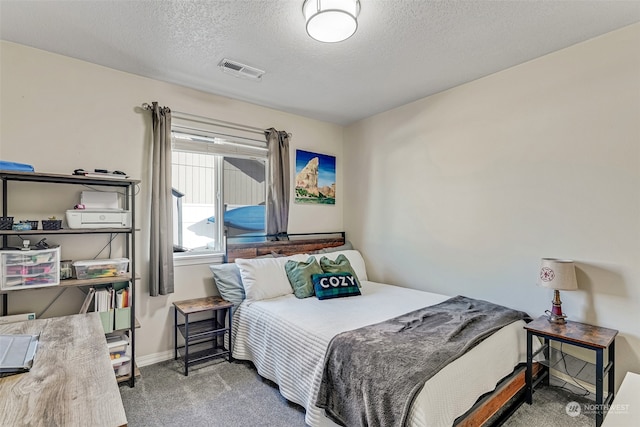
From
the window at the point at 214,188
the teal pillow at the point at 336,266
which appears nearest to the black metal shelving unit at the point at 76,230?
the window at the point at 214,188

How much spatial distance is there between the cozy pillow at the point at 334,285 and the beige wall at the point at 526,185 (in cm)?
85

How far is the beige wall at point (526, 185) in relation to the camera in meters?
2.17

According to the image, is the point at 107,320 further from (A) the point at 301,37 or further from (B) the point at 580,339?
(B) the point at 580,339

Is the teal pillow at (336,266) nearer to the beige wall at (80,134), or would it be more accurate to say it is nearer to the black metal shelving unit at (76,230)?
the beige wall at (80,134)

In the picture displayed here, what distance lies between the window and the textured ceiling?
22.2 inches

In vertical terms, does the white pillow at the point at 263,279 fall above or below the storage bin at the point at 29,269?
below

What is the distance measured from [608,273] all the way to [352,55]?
7.89 ft

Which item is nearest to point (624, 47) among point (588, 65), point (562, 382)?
point (588, 65)

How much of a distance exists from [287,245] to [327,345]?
177 cm

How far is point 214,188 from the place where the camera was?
3.34 metres

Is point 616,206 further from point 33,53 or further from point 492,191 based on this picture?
point 33,53

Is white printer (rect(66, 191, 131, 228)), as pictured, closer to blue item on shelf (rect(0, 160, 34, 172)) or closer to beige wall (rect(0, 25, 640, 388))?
beige wall (rect(0, 25, 640, 388))

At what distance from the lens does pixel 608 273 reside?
222cm

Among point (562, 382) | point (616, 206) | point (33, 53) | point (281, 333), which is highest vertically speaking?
point (33, 53)
